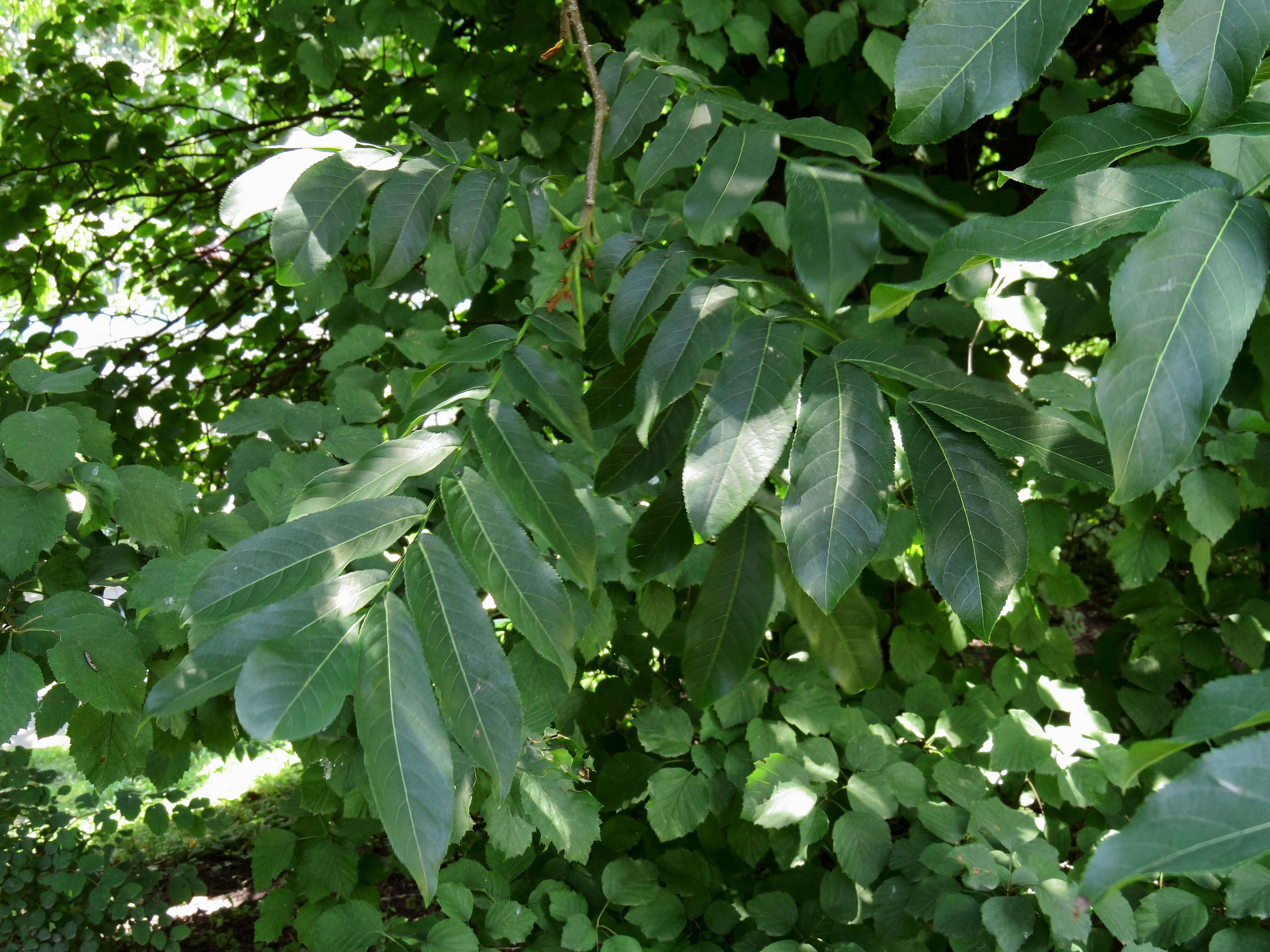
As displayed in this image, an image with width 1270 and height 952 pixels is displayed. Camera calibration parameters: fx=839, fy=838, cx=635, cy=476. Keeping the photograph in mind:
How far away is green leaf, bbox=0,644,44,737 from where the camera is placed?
1088mm

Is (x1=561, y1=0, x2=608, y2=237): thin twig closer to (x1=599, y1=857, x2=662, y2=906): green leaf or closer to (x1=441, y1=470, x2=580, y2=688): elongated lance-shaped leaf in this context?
(x1=441, y1=470, x2=580, y2=688): elongated lance-shaped leaf

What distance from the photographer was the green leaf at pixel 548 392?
87cm

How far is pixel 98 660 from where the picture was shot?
1.16 metres

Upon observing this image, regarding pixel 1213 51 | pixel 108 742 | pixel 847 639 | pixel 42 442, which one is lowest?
pixel 108 742

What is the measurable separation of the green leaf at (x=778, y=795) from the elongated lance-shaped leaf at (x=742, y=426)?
1.14m

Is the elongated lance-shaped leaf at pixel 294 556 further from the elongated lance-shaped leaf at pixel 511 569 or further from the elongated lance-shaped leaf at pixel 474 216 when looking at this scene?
the elongated lance-shaped leaf at pixel 474 216

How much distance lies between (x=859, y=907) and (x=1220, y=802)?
1.60 metres

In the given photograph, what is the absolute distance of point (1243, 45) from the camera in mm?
564

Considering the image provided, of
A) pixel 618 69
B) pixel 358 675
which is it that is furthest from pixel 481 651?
pixel 618 69

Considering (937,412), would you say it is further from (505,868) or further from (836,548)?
(505,868)

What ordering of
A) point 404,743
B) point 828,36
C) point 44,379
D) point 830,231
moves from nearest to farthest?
point 404,743
point 830,231
point 44,379
point 828,36

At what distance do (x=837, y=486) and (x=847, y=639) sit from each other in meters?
0.33

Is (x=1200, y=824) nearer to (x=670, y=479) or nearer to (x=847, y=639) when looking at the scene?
(x=847, y=639)

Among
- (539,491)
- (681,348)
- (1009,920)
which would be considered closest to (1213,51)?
(681,348)
